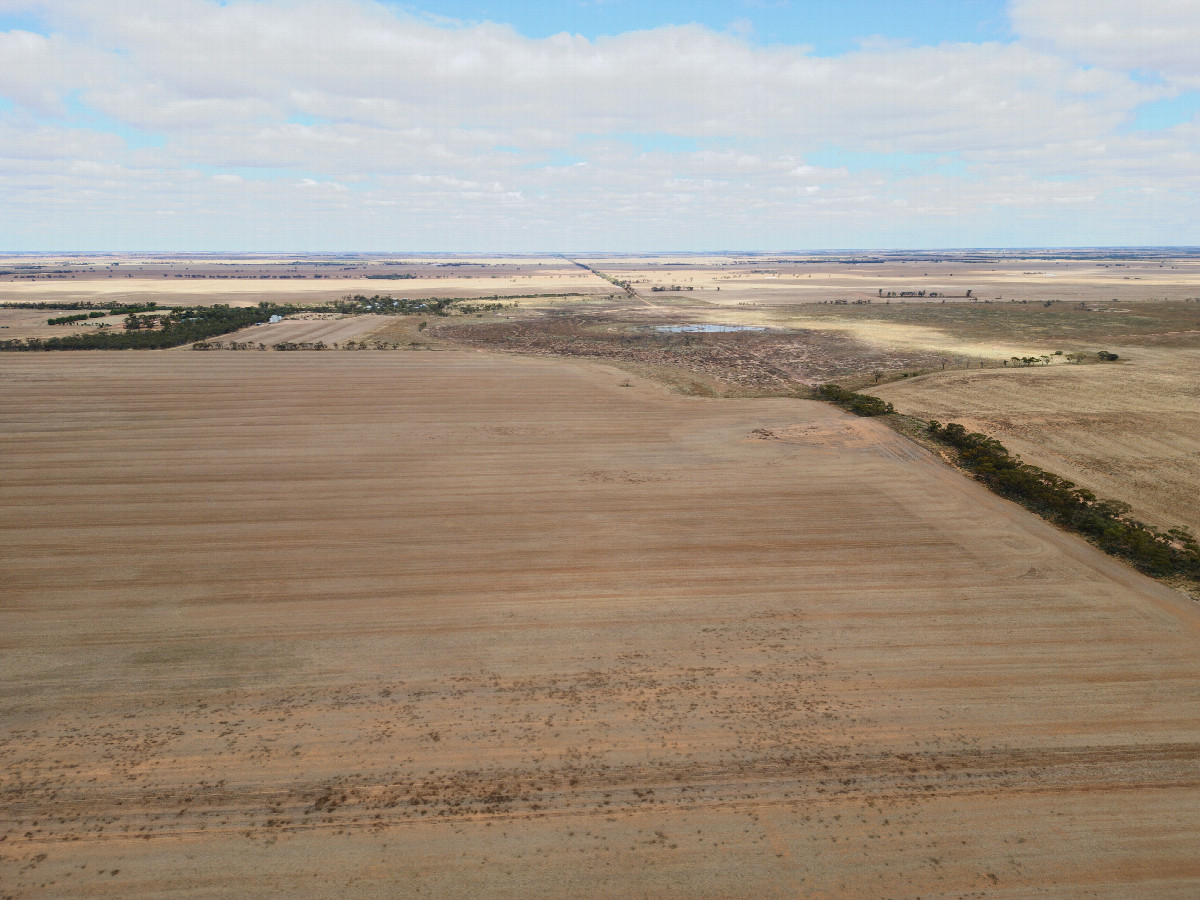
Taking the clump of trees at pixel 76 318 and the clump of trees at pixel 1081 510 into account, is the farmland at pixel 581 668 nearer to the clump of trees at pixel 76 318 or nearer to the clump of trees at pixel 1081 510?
the clump of trees at pixel 1081 510

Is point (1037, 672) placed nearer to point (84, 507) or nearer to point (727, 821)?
point (727, 821)

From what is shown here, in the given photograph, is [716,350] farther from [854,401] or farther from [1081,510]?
[1081,510]

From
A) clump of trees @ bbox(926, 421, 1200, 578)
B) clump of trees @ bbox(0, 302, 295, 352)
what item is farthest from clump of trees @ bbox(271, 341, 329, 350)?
clump of trees @ bbox(926, 421, 1200, 578)

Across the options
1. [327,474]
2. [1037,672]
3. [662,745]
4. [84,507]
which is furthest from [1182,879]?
[84,507]

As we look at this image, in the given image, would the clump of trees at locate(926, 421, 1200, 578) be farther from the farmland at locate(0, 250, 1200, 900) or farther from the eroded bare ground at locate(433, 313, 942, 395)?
the eroded bare ground at locate(433, 313, 942, 395)

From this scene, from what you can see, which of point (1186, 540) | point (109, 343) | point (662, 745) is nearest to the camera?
point (662, 745)

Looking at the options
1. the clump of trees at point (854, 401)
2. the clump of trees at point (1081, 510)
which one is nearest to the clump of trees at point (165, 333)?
the clump of trees at point (854, 401)
